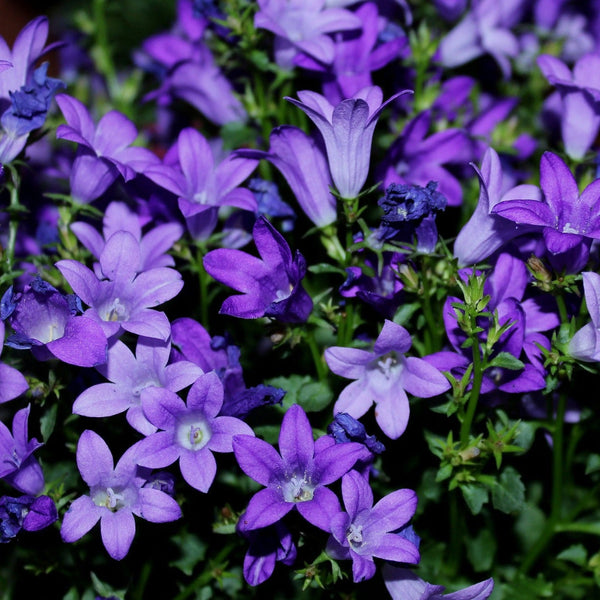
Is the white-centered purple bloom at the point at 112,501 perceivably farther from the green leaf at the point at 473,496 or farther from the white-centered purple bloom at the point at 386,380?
the green leaf at the point at 473,496

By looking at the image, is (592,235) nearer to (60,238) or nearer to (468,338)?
(468,338)

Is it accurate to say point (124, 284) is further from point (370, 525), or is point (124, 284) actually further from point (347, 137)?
point (370, 525)

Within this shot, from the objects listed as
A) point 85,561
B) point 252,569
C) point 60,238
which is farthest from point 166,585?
point 60,238

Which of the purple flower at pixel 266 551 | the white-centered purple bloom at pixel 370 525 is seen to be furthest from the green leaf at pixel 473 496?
the purple flower at pixel 266 551

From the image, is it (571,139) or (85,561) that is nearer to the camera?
(85,561)

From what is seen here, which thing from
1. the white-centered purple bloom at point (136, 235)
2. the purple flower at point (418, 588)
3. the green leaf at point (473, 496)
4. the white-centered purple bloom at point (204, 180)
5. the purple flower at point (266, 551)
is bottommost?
the purple flower at point (418, 588)

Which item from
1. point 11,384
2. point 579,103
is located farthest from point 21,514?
point 579,103
